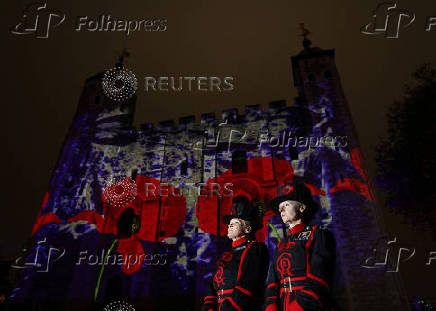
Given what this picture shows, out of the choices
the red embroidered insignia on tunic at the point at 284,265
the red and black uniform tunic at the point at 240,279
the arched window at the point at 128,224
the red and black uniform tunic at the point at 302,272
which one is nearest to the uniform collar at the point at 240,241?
the red and black uniform tunic at the point at 240,279

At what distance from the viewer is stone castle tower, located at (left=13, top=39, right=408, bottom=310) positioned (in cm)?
1243

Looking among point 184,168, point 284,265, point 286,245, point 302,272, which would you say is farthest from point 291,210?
point 184,168

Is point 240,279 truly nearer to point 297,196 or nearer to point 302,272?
point 302,272

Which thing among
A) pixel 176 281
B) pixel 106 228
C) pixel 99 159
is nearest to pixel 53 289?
pixel 106 228

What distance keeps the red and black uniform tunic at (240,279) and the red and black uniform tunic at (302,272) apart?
24 cm

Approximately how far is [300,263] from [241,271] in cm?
82

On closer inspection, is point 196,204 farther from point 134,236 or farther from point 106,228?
point 106,228

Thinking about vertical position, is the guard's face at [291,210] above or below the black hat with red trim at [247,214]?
below

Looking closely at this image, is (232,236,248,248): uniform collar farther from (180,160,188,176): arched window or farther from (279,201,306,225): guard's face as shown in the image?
(180,160,188,176): arched window

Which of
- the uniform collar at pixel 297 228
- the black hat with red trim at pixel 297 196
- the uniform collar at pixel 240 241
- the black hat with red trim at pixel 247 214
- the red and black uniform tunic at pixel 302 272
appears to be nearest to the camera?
the red and black uniform tunic at pixel 302 272

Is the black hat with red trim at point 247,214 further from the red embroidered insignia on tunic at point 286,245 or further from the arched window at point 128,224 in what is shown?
the arched window at point 128,224

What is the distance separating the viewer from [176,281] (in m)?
13.0

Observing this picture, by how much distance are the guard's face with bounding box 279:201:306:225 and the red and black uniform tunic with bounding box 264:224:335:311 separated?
0.15 metres

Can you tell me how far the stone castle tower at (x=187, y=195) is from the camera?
12430 millimetres
